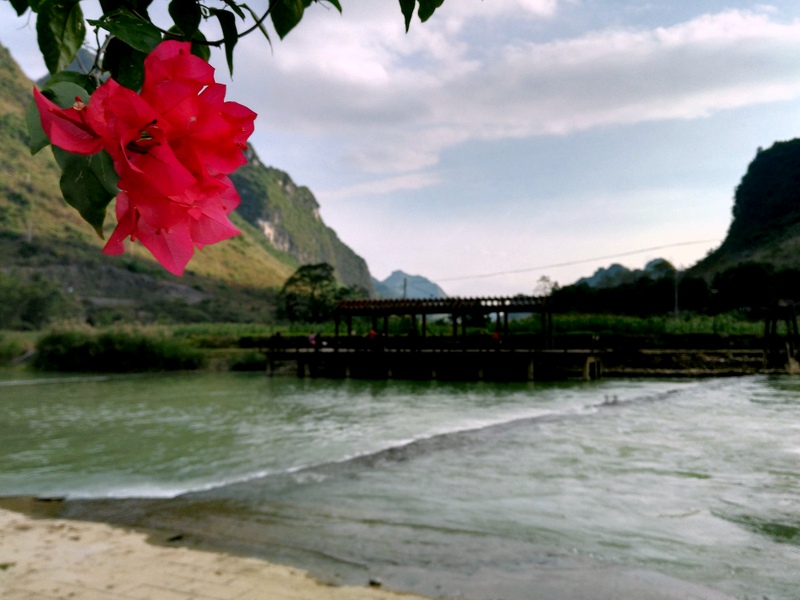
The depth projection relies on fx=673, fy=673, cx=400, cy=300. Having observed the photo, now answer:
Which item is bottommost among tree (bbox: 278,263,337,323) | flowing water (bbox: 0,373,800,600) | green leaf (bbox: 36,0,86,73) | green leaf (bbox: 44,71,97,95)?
flowing water (bbox: 0,373,800,600)

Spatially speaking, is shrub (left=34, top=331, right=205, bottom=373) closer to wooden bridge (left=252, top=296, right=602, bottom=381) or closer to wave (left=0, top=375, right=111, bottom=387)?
wave (left=0, top=375, right=111, bottom=387)

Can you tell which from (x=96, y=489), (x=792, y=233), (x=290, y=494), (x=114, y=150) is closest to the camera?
(x=114, y=150)

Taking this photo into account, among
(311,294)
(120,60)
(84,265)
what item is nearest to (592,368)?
(120,60)

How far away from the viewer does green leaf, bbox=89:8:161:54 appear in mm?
583

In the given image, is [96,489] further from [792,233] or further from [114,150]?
A: [792,233]

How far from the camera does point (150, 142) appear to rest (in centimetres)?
53

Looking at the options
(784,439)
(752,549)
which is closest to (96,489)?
(752,549)

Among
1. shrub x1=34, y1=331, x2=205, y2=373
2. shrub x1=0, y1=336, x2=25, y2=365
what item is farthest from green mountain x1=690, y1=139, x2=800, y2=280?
shrub x1=0, y1=336, x2=25, y2=365

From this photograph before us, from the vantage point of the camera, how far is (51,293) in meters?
51.0

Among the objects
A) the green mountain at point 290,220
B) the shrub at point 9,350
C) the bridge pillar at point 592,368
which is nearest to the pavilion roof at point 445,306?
the bridge pillar at point 592,368

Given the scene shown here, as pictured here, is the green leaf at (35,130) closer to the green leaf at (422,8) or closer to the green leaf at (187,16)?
the green leaf at (187,16)

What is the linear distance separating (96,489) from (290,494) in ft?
8.40

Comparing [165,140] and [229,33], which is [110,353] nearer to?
[229,33]

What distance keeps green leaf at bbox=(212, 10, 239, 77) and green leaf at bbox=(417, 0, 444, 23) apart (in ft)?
0.77
